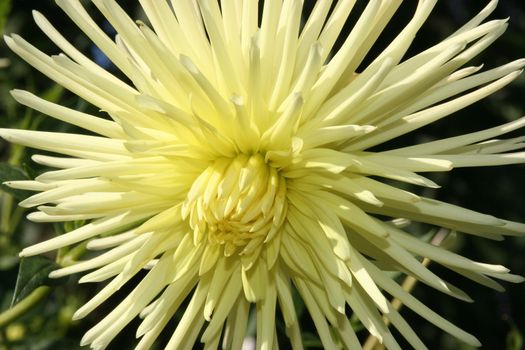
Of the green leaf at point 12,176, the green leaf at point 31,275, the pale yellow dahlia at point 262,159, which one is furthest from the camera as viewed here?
the green leaf at point 12,176

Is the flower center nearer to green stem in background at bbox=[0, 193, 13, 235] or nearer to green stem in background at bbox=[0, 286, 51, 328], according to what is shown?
green stem in background at bbox=[0, 286, 51, 328]

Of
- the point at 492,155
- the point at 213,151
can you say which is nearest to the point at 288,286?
the point at 213,151

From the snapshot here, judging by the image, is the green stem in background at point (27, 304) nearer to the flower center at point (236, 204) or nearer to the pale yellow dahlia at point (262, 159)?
the pale yellow dahlia at point (262, 159)

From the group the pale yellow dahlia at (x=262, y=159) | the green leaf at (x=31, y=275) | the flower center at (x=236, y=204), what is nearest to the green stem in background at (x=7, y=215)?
the green leaf at (x=31, y=275)

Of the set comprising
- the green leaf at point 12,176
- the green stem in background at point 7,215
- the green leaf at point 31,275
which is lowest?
the green leaf at point 31,275

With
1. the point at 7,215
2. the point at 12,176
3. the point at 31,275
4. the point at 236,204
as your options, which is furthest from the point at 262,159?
the point at 7,215

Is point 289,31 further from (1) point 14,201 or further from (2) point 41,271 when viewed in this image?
(1) point 14,201

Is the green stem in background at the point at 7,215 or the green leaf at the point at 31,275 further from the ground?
the green stem in background at the point at 7,215

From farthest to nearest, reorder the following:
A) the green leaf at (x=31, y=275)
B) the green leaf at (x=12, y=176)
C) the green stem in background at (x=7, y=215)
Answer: the green stem in background at (x=7, y=215)
the green leaf at (x=12, y=176)
the green leaf at (x=31, y=275)
